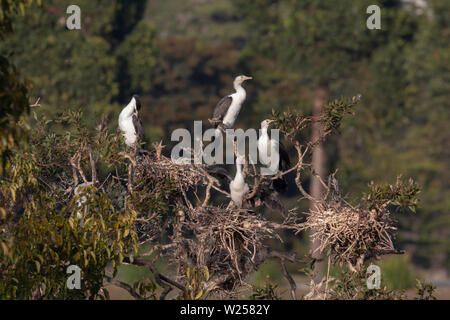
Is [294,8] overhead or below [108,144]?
overhead

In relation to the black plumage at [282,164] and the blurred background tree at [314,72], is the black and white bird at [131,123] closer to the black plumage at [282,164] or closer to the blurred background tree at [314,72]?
the black plumage at [282,164]

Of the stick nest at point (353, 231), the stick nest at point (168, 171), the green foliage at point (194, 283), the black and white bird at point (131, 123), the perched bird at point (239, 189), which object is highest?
the black and white bird at point (131, 123)

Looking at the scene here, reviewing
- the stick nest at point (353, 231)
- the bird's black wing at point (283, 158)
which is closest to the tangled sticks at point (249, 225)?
the stick nest at point (353, 231)

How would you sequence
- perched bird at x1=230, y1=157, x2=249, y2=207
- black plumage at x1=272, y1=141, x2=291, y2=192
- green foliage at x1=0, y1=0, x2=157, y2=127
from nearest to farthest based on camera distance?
perched bird at x1=230, y1=157, x2=249, y2=207 < black plumage at x1=272, y1=141, x2=291, y2=192 < green foliage at x1=0, y1=0, x2=157, y2=127

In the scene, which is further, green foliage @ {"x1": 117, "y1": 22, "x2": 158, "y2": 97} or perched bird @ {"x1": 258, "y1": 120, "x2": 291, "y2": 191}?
green foliage @ {"x1": 117, "y1": 22, "x2": 158, "y2": 97}

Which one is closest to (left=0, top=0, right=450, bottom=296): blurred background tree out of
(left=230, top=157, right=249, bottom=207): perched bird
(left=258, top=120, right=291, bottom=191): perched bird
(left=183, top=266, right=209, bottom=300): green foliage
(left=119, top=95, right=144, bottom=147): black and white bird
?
(left=119, top=95, right=144, bottom=147): black and white bird

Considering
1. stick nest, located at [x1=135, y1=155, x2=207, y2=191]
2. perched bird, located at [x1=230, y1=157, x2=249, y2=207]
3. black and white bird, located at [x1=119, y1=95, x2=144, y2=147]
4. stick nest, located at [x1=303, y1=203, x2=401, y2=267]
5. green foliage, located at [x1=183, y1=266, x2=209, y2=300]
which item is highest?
black and white bird, located at [x1=119, y1=95, x2=144, y2=147]

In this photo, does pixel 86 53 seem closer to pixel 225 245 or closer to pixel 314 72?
pixel 314 72

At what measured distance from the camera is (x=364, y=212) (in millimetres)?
9711

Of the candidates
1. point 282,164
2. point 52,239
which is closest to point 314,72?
point 282,164

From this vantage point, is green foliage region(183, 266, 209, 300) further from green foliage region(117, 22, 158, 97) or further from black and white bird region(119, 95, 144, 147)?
green foliage region(117, 22, 158, 97)
